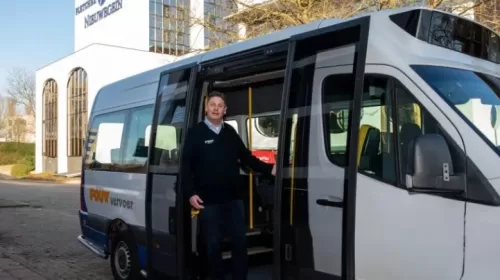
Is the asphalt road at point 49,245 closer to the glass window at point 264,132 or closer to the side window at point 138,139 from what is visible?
the side window at point 138,139

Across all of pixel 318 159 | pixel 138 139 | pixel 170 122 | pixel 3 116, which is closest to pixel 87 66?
pixel 3 116

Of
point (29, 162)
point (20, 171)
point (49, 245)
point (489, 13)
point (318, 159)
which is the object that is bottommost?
point (20, 171)

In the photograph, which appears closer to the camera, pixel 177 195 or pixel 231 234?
pixel 231 234

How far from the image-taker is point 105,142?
24.0ft

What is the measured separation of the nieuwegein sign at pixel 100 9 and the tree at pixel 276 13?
36.0 metres

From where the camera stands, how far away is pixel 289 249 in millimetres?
3879

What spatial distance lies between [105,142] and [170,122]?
2.20 meters

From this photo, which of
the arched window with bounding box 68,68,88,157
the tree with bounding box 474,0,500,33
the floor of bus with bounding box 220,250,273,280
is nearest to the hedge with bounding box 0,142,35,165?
the arched window with bounding box 68,68,88,157

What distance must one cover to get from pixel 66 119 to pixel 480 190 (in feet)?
163

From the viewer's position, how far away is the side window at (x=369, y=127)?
3334mm

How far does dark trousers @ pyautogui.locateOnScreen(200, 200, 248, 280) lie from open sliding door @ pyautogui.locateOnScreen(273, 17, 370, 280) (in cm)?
79

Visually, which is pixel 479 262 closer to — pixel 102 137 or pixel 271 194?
pixel 271 194

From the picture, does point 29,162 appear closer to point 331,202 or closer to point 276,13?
point 276,13

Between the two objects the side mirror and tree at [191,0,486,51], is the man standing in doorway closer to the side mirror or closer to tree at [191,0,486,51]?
the side mirror
